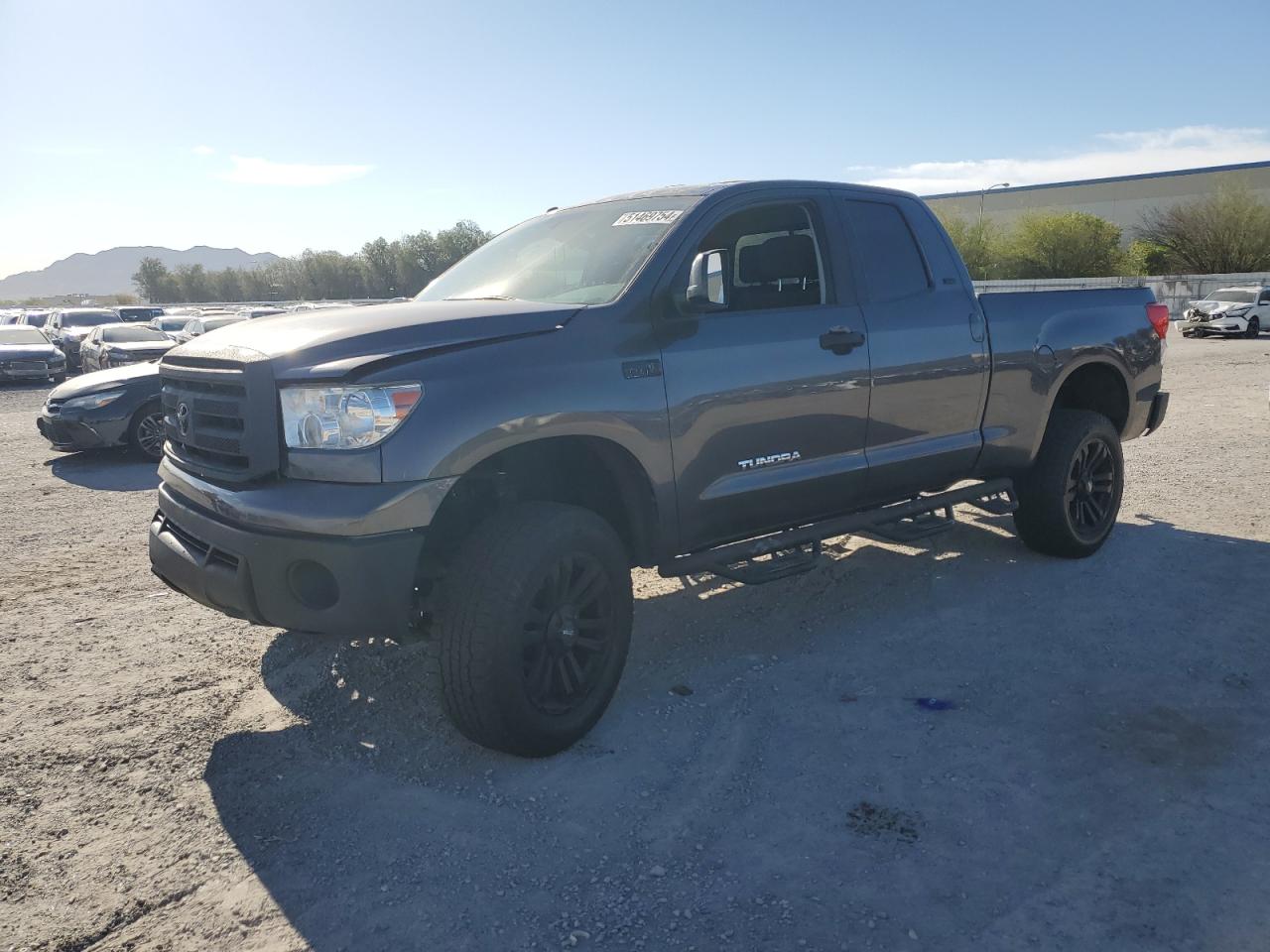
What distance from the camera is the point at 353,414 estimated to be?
320 cm

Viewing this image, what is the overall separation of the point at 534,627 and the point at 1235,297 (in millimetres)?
30788

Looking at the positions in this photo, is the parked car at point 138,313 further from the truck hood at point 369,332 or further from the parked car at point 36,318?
the truck hood at point 369,332

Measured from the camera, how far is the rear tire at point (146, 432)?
10094mm

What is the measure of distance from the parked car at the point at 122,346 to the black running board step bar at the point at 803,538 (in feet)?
44.0

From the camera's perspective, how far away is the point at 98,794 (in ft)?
11.1

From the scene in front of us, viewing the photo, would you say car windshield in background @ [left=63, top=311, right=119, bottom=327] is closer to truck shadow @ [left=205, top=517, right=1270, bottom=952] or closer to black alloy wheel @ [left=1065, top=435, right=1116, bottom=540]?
truck shadow @ [left=205, top=517, right=1270, bottom=952]

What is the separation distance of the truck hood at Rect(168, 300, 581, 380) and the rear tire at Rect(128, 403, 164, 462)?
697 centimetres

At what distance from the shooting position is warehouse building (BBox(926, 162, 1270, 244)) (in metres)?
53.3

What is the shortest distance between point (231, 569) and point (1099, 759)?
10.5 feet

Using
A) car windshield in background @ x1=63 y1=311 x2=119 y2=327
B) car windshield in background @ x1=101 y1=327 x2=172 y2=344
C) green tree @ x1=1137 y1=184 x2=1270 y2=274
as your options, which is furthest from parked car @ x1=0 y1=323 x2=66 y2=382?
green tree @ x1=1137 y1=184 x2=1270 y2=274

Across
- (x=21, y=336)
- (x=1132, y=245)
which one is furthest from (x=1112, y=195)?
(x=21, y=336)

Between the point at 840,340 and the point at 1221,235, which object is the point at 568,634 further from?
the point at 1221,235

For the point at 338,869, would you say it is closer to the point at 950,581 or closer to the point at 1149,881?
the point at 1149,881

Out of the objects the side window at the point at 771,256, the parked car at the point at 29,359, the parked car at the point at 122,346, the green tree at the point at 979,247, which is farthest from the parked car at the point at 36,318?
the green tree at the point at 979,247
